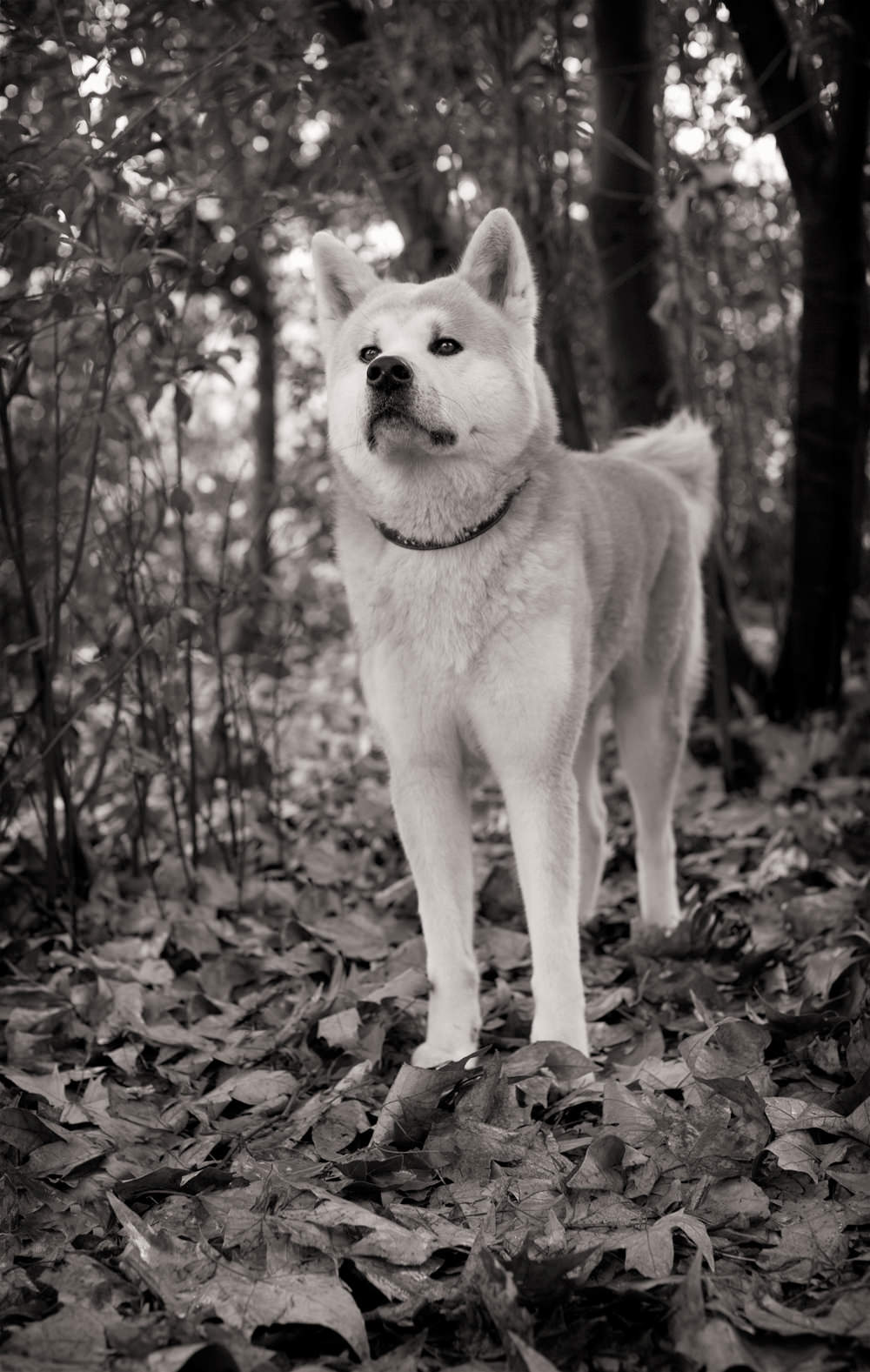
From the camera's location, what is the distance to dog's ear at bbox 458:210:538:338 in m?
2.94

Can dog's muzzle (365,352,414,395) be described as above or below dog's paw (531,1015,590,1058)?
above

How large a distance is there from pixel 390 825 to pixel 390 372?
101 inches

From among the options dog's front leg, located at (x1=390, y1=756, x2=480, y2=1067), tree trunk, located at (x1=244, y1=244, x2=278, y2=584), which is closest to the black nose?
dog's front leg, located at (x1=390, y1=756, x2=480, y2=1067)

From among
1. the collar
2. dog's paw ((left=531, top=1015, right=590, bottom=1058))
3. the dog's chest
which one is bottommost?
dog's paw ((left=531, top=1015, right=590, bottom=1058))

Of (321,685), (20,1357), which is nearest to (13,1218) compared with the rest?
(20,1357)

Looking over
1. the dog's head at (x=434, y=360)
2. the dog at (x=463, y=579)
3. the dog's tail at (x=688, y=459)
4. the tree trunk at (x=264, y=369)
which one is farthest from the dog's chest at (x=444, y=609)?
the tree trunk at (x=264, y=369)

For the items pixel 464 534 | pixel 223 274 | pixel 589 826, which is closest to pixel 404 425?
pixel 464 534

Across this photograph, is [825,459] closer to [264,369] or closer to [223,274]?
[223,274]

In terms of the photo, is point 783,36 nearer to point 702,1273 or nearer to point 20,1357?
point 702,1273

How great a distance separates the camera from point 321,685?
Answer: 8797 mm

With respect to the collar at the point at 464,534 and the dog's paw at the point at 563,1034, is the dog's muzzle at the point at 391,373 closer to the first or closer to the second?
the collar at the point at 464,534

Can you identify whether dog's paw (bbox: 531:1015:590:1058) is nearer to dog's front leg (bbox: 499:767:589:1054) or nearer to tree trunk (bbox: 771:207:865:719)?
dog's front leg (bbox: 499:767:589:1054)

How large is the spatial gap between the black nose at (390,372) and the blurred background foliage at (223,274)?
0.72 metres

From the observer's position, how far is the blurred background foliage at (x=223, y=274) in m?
3.23
